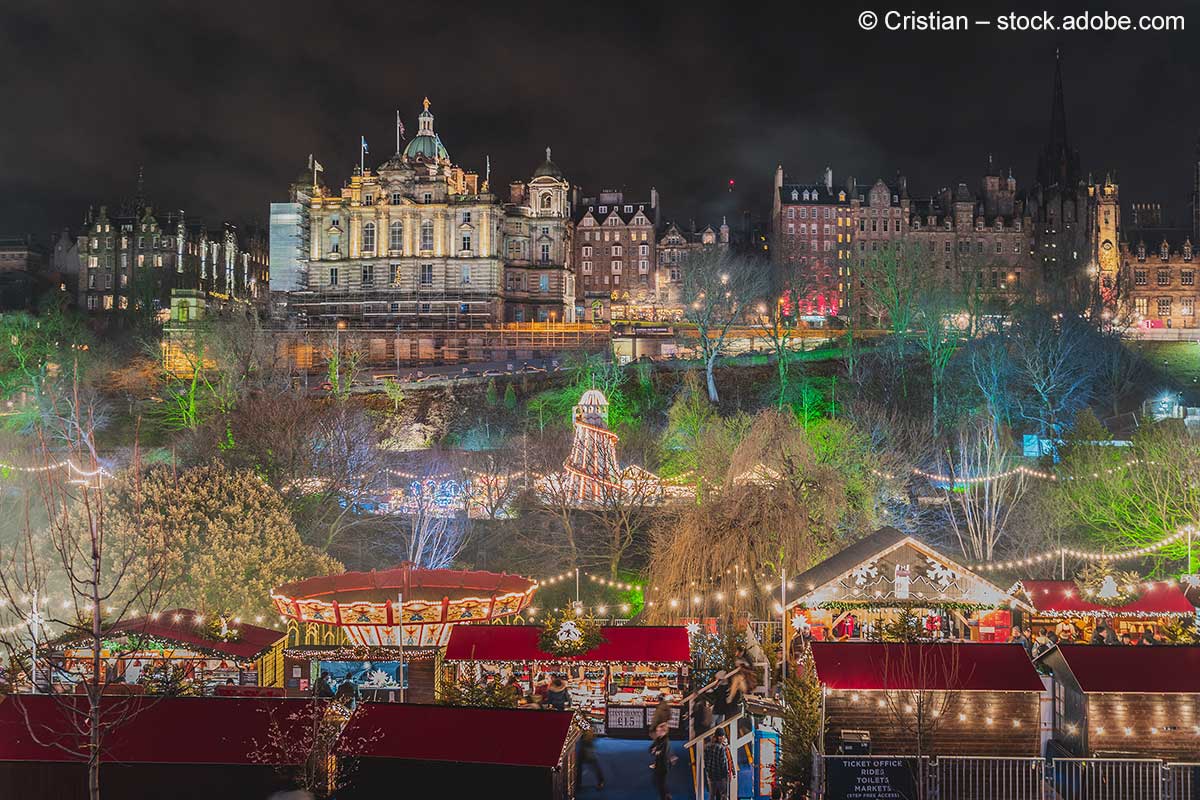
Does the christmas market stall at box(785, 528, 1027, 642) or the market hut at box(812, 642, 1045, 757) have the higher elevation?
the christmas market stall at box(785, 528, 1027, 642)

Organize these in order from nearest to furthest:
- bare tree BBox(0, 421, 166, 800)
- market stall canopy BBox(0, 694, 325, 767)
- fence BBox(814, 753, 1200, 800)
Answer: bare tree BBox(0, 421, 166, 800), market stall canopy BBox(0, 694, 325, 767), fence BBox(814, 753, 1200, 800)

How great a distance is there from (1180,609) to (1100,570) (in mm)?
1785

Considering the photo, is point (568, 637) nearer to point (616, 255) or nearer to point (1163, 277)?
point (616, 255)

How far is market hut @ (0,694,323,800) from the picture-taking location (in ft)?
45.1

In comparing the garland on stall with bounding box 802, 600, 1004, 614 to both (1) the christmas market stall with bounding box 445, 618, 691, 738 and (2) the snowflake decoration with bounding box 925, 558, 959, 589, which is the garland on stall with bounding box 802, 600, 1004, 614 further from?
(1) the christmas market stall with bounding box 445, 618, 691, 738

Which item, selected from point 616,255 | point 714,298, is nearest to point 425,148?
point 616,255

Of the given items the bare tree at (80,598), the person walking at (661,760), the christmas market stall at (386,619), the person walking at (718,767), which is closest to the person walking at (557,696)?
the christmas market stall at (386,619)

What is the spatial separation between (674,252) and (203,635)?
8313 cm

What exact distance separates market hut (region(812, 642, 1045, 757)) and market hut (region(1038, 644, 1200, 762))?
0.62 metres

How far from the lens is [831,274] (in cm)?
9456

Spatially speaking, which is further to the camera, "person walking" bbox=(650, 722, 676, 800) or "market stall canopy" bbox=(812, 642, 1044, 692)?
"market stall canopy" bbox=(812, 642, 1044, 692)

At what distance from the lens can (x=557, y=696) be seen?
17.9 meters

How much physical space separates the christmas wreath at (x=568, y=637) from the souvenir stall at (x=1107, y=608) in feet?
31.6

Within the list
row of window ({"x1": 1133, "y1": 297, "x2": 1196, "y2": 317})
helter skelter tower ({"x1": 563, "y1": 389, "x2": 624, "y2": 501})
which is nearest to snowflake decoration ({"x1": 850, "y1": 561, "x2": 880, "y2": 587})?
helter skelter tower ({"x1": 563, "y1": 389, "x2": 624, "y2": 501})
